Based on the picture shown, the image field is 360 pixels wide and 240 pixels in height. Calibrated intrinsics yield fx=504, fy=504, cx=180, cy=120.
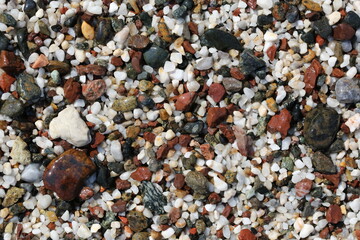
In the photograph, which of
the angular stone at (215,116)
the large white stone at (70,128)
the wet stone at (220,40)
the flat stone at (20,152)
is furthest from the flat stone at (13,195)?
the wet stone at (220,40)

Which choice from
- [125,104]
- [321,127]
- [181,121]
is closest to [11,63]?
[125,104]

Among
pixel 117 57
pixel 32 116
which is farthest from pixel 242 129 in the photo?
pixel 32 116

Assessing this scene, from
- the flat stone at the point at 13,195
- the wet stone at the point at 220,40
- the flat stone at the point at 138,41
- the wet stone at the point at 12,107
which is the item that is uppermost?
the wet stone at the point at 220,40

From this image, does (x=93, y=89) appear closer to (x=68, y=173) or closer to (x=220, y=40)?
(x=68, y=173)

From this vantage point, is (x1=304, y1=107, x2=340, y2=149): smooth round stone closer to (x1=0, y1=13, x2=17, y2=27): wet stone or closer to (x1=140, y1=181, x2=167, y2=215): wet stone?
(x1=140, y1=181, x2=167, y2=215): wet stone

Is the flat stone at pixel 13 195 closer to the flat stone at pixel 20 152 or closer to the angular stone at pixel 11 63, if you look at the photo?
the flat stone at pixel 20 152

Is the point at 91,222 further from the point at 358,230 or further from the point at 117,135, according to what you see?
the point at 358,230

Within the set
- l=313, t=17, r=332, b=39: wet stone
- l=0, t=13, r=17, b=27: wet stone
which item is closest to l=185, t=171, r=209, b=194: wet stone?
l=313, t=17, r=332, b=39: wet stone
